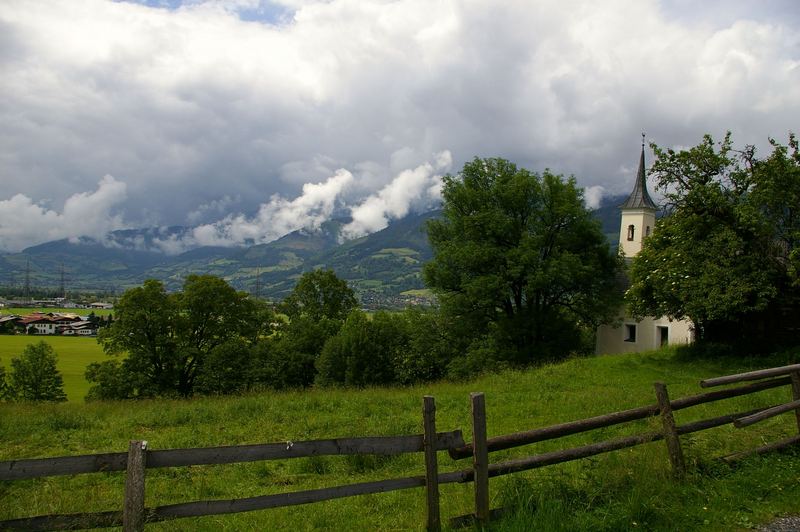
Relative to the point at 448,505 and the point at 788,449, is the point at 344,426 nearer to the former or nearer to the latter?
the point at 448,505

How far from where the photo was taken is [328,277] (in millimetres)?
61406

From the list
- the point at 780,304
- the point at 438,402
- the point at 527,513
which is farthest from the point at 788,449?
the point at 780,304

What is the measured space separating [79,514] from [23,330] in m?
129

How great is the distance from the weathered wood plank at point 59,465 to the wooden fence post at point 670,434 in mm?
6807

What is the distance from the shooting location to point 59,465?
205 inches

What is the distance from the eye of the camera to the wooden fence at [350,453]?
531 centimetres

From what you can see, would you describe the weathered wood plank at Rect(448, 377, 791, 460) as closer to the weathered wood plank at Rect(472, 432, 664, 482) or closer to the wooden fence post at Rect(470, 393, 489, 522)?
the wooden fence post at Rect(470, 393, 489, 522)

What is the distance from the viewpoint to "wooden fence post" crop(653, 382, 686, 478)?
26.3ft

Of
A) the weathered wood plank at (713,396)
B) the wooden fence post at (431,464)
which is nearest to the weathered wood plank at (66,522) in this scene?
the wooden fence post at (431,464)

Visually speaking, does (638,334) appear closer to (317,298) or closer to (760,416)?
(317,298)

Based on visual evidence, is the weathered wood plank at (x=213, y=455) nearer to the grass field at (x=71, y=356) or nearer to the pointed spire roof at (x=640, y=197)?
the grass field at (x=71, y=356)

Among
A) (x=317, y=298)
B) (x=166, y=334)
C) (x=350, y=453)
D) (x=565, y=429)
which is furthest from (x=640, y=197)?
(x=350, y=453)

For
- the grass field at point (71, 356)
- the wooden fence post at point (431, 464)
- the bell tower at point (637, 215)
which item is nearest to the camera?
the wooden fence post at point (431, 464)

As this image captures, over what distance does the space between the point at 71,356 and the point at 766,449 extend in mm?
87271
